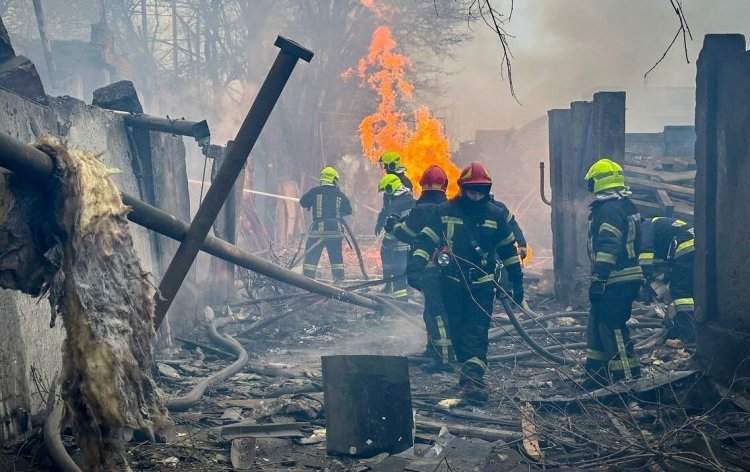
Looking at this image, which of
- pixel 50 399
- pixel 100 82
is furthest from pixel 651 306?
pixel 100 82

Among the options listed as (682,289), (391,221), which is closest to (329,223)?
(391,221)

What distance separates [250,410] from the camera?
6059 mm

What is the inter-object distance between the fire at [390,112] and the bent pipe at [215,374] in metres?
13.7

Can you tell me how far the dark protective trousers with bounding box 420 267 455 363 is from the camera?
23.5ft

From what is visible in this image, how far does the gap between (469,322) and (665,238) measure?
2805 mm

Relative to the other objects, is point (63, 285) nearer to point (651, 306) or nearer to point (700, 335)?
point (700, 335)

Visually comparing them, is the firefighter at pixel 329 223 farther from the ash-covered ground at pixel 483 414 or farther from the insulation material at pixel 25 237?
the insulation material at pixel 25 237

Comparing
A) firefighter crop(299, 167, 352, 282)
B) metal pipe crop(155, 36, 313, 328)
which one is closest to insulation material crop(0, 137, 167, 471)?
metal pipe crop(155, 36, 313, 328)

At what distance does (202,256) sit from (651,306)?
29.6 feet

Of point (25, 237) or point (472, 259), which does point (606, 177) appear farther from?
point (25, 237)

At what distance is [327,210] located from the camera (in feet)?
42.4

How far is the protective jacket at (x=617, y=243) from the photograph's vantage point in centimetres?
655

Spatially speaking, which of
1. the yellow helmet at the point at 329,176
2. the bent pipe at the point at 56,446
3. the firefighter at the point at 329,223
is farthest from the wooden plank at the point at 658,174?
the bent pipe at the point at 56,446

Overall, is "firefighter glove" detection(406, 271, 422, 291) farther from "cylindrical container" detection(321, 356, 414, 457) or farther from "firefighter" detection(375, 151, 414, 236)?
"firefighter" detection(375, 151, 414, 236)
